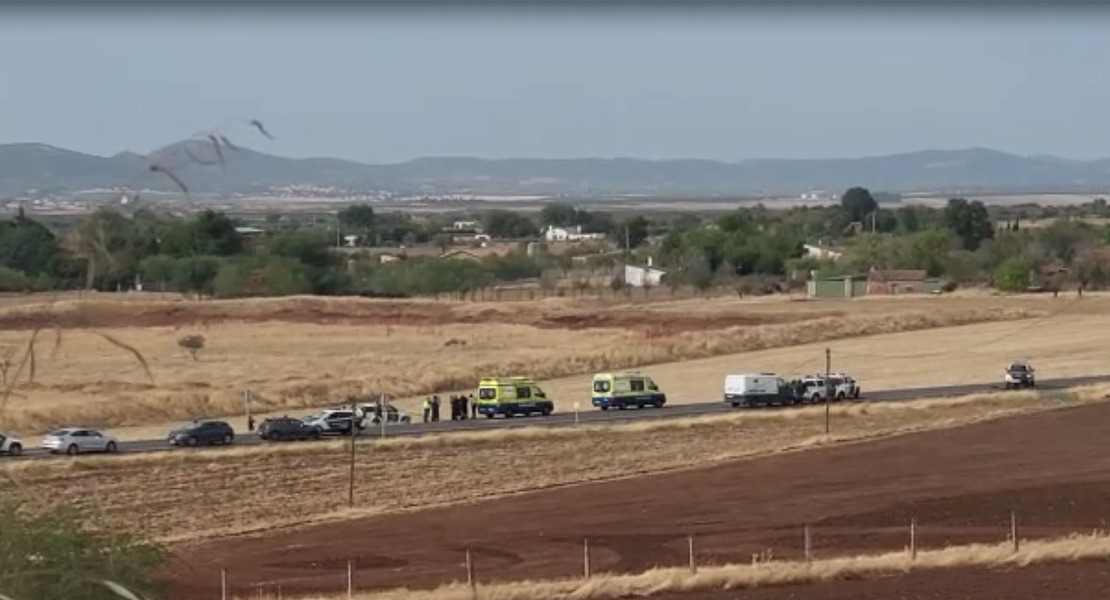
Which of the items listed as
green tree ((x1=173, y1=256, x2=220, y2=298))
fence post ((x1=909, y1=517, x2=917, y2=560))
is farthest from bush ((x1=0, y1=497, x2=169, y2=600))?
green tree ((x1=173, y1=256, x2=220, y2=298))

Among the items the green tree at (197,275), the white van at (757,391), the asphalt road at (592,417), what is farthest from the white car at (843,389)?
the green tree at (197,275)

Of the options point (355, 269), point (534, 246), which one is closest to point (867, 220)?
point (534, 246)

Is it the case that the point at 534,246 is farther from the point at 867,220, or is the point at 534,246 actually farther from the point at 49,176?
the point at 49,176

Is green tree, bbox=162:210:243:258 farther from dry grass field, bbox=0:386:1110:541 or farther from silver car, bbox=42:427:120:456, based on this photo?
dry grass field, bbox=0:386:1110:541

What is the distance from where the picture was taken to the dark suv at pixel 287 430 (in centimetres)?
4522

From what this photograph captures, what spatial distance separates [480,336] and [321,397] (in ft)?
61.4

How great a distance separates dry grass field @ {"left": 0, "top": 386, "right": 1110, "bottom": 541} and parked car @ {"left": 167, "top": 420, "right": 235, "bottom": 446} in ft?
4.97

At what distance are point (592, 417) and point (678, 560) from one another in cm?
2355

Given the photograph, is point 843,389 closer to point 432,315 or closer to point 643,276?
point 432,315

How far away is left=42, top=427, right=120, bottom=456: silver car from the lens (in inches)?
1649

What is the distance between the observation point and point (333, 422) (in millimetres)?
46500

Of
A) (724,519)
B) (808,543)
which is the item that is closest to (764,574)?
(808,543)

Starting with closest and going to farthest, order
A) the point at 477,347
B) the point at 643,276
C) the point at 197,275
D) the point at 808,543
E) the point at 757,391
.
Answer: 1. the point at 808,543
2. the point at 757,391
3. the point at 477,347
4. the point at 197,275
5. the point at 643,276

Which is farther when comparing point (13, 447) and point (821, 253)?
point (821, 253)
